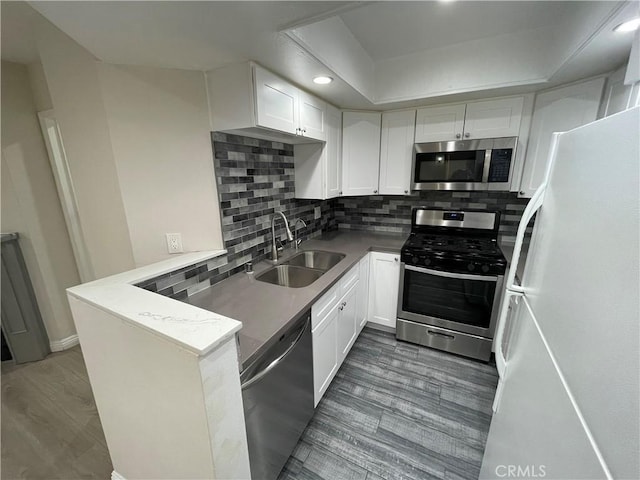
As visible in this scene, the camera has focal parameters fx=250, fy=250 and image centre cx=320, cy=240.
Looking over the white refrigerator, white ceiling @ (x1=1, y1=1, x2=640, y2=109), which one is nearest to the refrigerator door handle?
the white refrigerator

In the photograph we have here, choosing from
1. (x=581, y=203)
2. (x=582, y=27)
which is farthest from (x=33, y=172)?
(x=582, y=27)

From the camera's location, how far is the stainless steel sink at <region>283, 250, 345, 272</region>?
7.23 ft

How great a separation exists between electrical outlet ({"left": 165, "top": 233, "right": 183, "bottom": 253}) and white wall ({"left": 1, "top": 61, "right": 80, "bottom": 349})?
1.54m

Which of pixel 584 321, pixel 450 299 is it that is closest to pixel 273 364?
pixel 584 321

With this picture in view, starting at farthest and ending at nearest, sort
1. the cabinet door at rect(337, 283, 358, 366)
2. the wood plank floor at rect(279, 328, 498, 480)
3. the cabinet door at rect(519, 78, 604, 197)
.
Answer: the cabinet door at rect(337, 283, 358, 366)
the cabinet door at rect(519, 78, 604, 197)
the wood plank floor at rect(279, 328, 498, 480)

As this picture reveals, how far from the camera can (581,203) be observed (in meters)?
0.63

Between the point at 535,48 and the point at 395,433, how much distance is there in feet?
9.07

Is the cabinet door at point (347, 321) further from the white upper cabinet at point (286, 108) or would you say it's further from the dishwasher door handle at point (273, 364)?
the white upper cabinet at point (286, 108)

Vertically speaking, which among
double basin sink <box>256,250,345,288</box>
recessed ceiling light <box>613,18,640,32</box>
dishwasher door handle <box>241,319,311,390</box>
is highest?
recessed ceiling light <box>613,18,640,32</box>

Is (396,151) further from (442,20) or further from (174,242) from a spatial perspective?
(174,242)

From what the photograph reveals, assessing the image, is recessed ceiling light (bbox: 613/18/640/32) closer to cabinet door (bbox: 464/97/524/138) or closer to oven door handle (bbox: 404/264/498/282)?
cabinet door (bbox: 464/97/524/138)

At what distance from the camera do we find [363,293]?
7.93ft

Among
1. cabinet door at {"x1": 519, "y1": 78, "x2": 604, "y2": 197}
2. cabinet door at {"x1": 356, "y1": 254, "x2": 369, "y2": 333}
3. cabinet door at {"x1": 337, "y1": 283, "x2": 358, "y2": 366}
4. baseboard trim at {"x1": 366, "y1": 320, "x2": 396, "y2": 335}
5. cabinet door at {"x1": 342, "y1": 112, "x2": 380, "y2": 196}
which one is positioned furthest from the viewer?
baseboard trim at {"x1": 366, "y1": 320, "x2": 396, "y2": 335}

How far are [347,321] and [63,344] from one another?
2.71m
